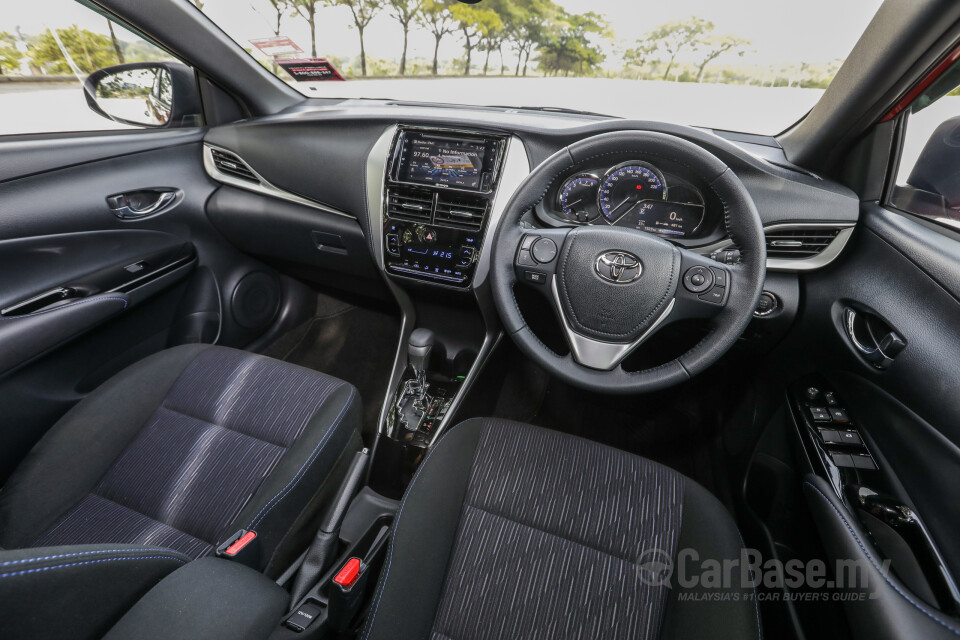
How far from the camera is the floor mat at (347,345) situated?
2400 mm

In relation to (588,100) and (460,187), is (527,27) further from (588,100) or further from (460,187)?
(460,187)

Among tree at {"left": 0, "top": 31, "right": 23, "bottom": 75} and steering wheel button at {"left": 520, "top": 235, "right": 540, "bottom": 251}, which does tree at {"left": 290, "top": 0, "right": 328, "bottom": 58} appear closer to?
tree at {"left": 0, "top": 31, "right": 23, "bottom": 75}

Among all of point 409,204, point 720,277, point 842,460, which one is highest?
point 720,277

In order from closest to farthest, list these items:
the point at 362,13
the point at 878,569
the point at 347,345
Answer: the point at 878,569 → the point at 362,13 → the point at 347,345

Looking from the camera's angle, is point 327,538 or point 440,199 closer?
point 327,538

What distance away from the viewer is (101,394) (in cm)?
138

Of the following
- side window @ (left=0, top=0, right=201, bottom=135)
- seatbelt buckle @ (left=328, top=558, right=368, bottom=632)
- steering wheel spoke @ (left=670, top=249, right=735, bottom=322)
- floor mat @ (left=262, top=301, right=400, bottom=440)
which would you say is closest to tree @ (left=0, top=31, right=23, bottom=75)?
side window @ (left=0, top=0, right=201, bottom=135)

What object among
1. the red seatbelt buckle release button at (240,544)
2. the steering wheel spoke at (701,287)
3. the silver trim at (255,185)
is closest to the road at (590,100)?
the silver trim at (255,185)

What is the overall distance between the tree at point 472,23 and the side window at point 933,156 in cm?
143

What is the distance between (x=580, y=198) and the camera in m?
1.47

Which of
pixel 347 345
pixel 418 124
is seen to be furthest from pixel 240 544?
pixel 347 345

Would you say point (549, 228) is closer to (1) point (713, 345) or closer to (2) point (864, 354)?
(1) point (713, 345)

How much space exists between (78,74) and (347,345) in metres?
1.45

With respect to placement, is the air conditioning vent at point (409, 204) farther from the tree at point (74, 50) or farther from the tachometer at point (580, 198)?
the tree at point (74, 50)
